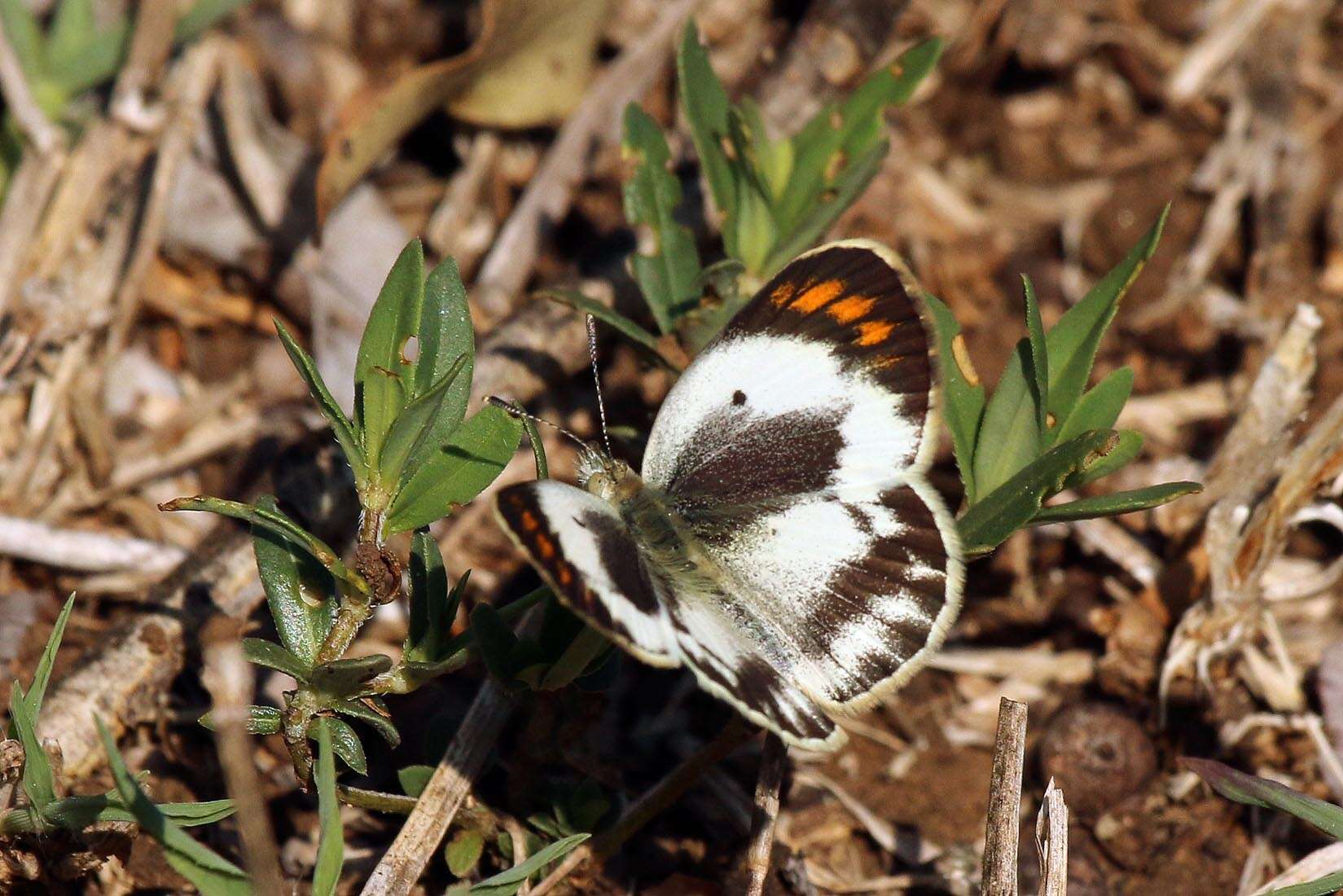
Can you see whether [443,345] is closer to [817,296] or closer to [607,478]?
[607,478]

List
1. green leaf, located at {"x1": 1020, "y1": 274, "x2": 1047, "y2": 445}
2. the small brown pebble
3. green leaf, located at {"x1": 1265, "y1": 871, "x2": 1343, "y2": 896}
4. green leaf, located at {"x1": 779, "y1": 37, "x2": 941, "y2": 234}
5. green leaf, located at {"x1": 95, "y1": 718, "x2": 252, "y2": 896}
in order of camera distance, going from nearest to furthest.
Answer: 1. green leaf, located at {"x1": 95, "y1": 718, "x2": 252, "y2": 896}
2. green leaf, located at {"x1": 1265, "y1": 871, "x2": 1343, "y2": 896}
3. green leaf, located at {"x1": 1020, "y1": 274, "x2": 1047, "y2": 445}
4. the small brown pebble
5. green leaf, located at {"x1": 779, "y1": 37, "x2": 941, "y2": 234}

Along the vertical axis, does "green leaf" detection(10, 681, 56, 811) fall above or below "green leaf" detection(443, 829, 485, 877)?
above

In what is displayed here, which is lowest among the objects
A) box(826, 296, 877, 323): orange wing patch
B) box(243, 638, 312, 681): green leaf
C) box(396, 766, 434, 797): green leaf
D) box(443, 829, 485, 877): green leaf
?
box(443, 829, 485, 877): green leaf

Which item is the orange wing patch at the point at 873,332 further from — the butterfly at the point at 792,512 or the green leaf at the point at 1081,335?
the green leaf at the point at 1081,335

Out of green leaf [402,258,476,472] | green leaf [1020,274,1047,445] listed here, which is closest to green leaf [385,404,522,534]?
green leaf [402,258,476,472]

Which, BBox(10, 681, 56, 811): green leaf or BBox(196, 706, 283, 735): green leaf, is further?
BBox(196, 706, 283, 735): green leaf

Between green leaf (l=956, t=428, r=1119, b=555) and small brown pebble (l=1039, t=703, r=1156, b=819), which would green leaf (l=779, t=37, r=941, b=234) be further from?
small brown pebble (l=1039, t=703, r=1156, b=819)

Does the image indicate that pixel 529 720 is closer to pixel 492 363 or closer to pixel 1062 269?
pixel 492 363

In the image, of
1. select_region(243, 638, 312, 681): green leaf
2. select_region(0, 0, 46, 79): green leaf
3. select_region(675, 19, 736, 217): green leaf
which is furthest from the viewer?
select_region(0, 0, 46, 79): green leaf

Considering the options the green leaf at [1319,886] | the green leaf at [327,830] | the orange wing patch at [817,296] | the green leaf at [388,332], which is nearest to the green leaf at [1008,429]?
the orange wing patch at [817,296]
